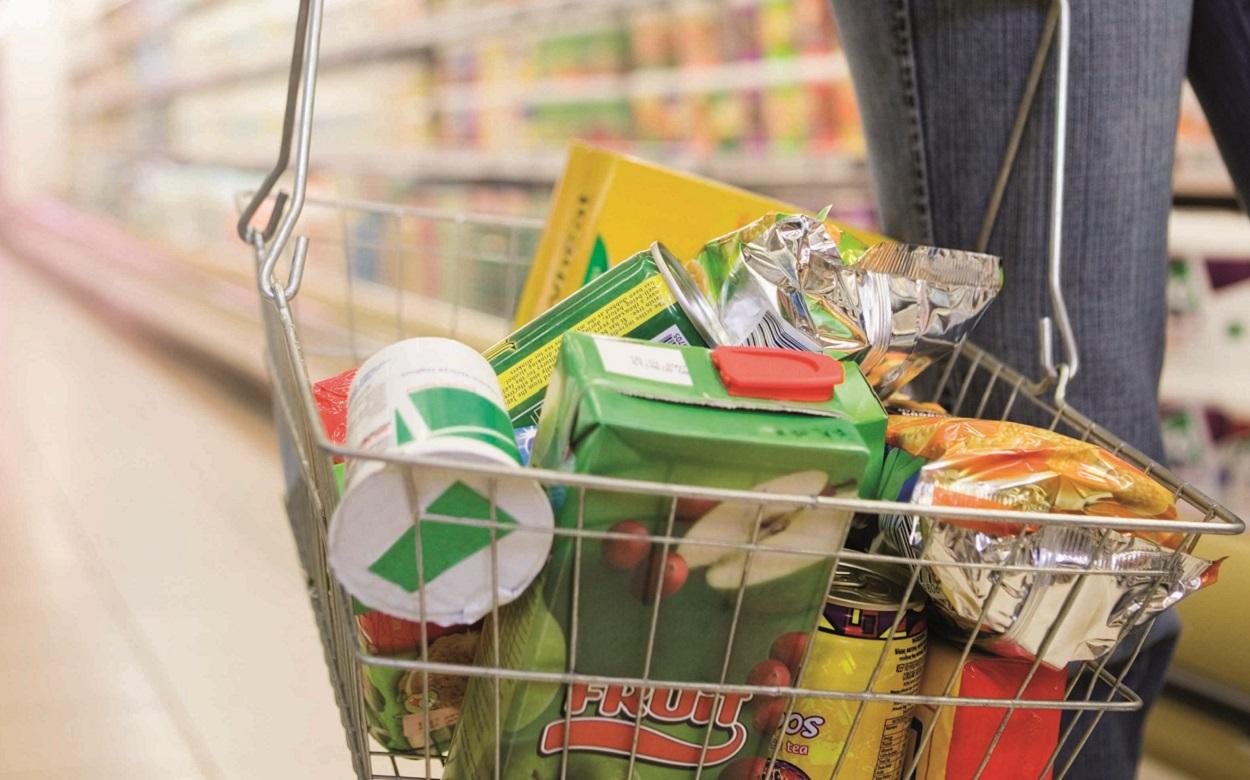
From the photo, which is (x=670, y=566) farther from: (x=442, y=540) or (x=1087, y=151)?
(x=1087, y=151)

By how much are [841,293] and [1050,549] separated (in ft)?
0.66

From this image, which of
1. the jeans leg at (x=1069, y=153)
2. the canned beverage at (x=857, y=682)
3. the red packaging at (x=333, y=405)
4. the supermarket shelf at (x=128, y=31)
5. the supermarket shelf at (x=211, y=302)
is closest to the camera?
the canned beverage at (x=857, y=682)

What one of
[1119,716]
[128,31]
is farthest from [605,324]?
[128,31]

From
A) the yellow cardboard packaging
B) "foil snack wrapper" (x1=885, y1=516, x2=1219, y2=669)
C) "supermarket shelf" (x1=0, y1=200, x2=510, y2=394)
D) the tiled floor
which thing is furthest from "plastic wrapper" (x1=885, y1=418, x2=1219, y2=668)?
the tiled floor

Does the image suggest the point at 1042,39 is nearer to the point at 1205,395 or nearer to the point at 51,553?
the point at 1205,395

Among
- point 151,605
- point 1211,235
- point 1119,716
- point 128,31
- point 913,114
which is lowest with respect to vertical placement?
point 151,605

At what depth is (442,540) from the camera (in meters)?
0.48

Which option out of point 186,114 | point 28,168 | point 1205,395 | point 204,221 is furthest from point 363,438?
point 28,168

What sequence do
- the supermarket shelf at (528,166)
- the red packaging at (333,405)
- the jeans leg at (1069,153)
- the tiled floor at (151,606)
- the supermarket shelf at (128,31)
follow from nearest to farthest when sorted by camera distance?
the red packaging at (333,405)
the jeans leg at (1069,153)
the tiled floor at (151,606)
the supermarket shelf at (528,166)
the supermarket shelf at (128,31)

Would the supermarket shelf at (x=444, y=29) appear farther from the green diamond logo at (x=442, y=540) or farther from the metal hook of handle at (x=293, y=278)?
the green diamond logo at (x=442, y=540)

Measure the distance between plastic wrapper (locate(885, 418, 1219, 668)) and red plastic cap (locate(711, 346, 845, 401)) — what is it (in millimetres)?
70

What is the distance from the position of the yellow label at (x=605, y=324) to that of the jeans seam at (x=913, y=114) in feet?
1.15

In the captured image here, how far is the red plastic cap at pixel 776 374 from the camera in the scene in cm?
50

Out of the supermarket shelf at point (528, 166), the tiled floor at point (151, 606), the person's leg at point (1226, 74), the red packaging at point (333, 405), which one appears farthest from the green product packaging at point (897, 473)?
the supermarket shelf at point (528, 166)
